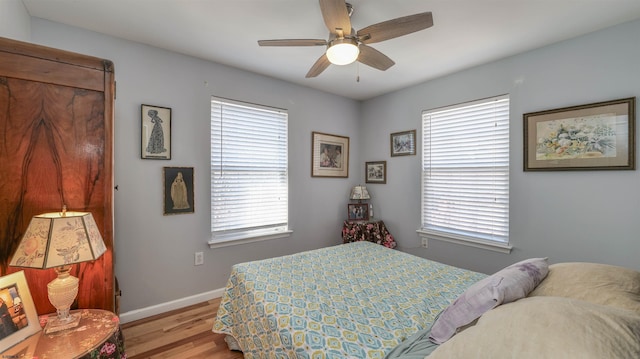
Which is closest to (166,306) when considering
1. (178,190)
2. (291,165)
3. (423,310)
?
(178,190)

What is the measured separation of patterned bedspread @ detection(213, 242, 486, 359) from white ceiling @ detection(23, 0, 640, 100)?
187cm

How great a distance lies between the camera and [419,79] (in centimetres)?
317

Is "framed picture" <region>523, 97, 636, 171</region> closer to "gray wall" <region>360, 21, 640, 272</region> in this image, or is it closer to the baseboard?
"gray wall" <region>360, 21, 640, 272</region>

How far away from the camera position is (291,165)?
3.35 metres

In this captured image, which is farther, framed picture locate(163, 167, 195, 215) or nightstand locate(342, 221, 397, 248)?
nightstand locate(342, 221, 397, 248)

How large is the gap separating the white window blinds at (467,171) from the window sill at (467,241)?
0.03 metres

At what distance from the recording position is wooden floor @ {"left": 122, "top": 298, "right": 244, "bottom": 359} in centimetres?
196

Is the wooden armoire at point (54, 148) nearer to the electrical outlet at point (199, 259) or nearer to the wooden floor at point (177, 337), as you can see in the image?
the wooden floor at point (177, 337)

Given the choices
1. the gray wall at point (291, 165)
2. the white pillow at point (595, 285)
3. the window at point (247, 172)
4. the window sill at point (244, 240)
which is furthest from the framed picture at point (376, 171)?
the white pillow at point (595, 285)

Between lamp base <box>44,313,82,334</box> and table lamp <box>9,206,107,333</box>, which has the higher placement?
table lamp <box>9,206,107,333</box>

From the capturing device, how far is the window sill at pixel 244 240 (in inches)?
110

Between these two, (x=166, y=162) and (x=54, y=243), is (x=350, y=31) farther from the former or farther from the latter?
(x=166, y=162)

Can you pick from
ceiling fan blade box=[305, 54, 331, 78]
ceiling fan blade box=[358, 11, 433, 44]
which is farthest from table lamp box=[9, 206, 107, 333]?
ceiling fan blade box=[358, 11, 433, 44]

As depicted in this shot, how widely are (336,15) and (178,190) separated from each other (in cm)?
208
